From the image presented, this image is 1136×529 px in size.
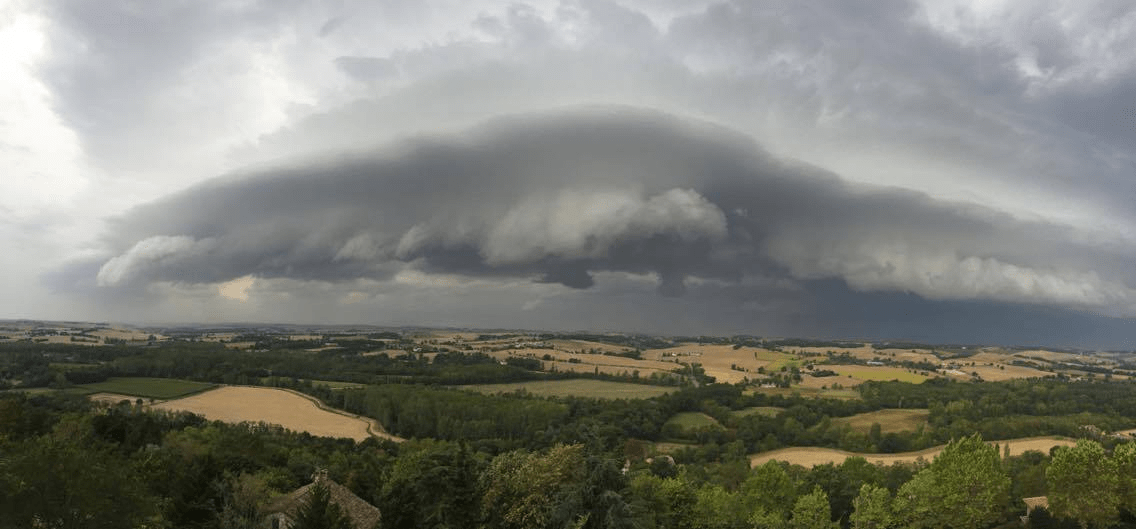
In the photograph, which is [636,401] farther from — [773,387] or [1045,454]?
[1045,454]

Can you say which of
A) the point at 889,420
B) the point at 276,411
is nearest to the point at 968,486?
the point at 889,420

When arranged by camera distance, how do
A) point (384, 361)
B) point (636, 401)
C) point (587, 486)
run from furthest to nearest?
point (384, 361) → point (636, 401) → point (587, 486)

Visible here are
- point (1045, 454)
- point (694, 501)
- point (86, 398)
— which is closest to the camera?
point (694, 501)

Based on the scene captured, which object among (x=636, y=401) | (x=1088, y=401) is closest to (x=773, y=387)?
(x=636, y=401)

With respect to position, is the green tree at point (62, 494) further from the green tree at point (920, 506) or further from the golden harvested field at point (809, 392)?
the golden harvested field at point (809, 392)

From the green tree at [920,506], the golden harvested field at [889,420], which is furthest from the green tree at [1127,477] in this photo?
the golden harvested field at [889,420]

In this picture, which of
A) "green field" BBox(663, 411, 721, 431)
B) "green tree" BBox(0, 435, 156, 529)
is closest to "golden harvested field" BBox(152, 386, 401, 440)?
"green field" BBox(663, 411, 721, 431)

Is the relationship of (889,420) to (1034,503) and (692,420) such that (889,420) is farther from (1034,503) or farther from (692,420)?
(1034,503)
